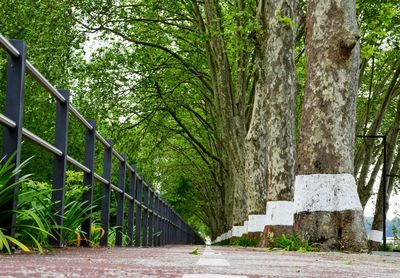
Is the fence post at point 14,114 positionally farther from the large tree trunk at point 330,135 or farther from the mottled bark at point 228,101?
the mottled bark at point 228,101

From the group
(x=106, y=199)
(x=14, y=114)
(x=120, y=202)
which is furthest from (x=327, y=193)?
(x=14, y=114)

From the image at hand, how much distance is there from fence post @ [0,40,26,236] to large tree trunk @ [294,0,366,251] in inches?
196

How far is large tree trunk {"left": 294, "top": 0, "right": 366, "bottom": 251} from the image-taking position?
9.73 meters

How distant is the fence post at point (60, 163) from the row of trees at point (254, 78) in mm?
3742

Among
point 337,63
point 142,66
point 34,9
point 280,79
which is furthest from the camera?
point 142,66

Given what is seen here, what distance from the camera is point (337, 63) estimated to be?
10.4m

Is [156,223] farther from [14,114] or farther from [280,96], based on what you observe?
[14,114]

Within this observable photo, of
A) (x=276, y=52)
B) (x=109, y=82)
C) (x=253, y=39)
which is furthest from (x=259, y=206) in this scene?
(x=109, y=82)

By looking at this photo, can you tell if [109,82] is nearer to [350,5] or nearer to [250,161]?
[250,161]

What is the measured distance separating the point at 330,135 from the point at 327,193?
0.86 m

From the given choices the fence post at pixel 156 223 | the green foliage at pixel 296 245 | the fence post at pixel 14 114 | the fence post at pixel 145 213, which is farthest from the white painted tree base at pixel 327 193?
the fence post at pixel 156 223

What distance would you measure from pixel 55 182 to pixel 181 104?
24.5m

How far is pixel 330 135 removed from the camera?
33.5 feet

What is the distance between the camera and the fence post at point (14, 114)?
222 inches
